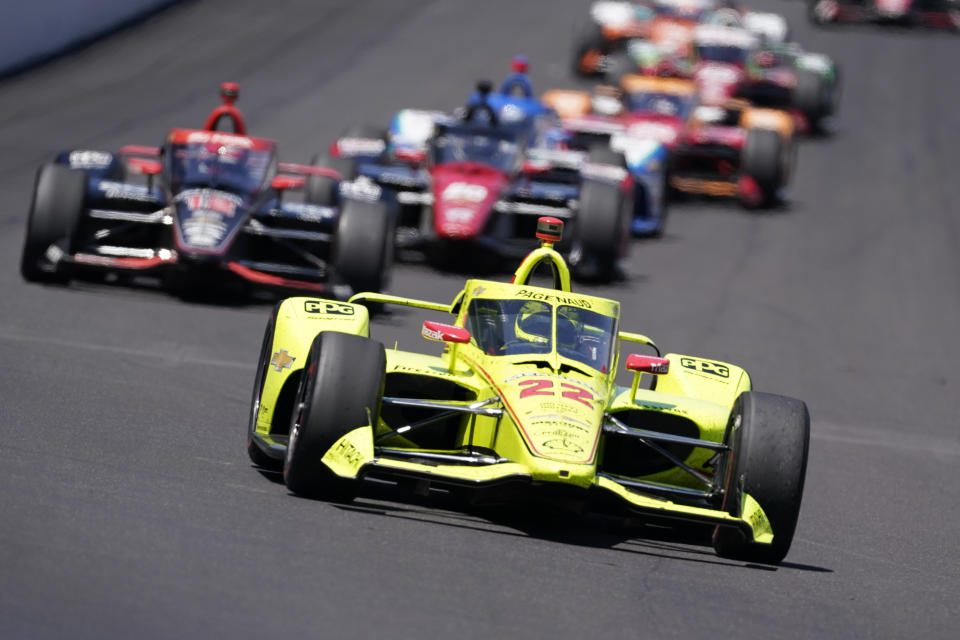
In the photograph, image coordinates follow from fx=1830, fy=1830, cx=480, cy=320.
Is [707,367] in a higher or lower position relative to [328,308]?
lower

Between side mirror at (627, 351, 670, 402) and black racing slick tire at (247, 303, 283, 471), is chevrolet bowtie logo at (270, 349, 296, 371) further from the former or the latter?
side mirror at (627, 351, 670, 402)

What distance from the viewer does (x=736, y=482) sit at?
951 centimetres

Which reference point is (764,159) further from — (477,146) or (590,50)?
(590,50)

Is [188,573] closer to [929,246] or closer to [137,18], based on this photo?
[929,246]

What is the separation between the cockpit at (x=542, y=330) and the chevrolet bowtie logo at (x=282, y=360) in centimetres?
106

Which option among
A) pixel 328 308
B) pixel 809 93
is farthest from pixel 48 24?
pixel 328 308

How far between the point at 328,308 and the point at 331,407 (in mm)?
1869

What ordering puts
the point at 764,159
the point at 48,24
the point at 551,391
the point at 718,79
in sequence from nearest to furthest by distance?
the point at 551,391 < the point at 764,159 < the point at 48,24 < the point at 718,79

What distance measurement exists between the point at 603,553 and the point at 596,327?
174 cm

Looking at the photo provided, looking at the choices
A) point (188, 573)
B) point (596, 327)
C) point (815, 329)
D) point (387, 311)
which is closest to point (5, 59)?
point (387, 311)

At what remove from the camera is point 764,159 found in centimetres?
2719

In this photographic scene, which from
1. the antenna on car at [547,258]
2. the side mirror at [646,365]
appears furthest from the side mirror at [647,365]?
the antenna on car at [547,258]

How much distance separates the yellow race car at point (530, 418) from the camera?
30.3ft

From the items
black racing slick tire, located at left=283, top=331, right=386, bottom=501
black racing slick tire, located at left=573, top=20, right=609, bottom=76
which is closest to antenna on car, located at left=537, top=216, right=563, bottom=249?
black racing slick tire, located at left=283, top=331, right=386, bottom=501
